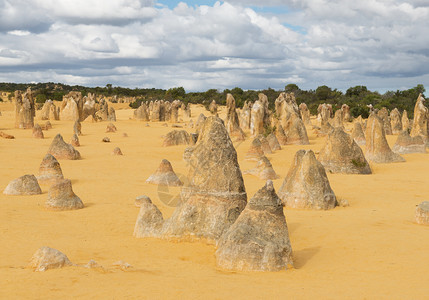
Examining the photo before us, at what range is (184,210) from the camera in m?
7.75

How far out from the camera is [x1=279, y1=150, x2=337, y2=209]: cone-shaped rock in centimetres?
1074

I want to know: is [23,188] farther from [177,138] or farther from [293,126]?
[293,126]

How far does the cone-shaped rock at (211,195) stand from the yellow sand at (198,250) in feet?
0.95

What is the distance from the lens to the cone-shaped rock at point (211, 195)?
7605 millimetres

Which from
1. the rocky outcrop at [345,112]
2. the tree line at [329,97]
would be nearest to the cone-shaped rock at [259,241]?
the rocky outcrop at [345,112]

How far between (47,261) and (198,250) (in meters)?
2.32

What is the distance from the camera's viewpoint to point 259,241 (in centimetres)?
630

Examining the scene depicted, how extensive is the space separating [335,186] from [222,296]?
9.65m

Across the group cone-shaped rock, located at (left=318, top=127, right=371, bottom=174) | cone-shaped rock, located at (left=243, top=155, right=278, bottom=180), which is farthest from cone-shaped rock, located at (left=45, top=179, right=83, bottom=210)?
cone-shaped rock, located at (left=318, top=127, right=371, bottom=174)

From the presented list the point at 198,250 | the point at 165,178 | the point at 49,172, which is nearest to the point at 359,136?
the point at 165,178

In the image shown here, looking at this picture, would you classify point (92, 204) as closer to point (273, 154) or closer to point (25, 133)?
point (273, 154)

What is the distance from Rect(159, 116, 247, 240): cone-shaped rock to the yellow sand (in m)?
0.29

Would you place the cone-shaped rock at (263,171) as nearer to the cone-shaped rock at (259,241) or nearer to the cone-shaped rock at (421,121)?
the cone-shaped rock at (259,241)

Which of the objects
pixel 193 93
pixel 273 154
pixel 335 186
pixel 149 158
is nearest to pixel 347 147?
pixel 335 186
